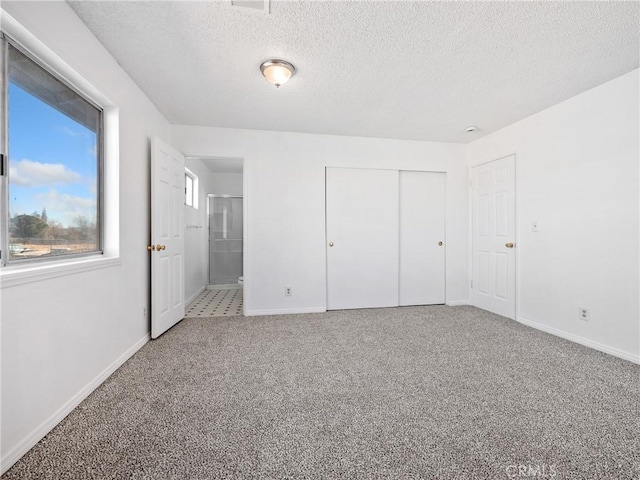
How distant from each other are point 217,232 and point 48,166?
4.29m

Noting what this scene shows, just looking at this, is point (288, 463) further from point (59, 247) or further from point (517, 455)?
point (59, 247)

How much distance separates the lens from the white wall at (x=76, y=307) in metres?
1.34

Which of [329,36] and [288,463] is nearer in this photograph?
[288,463]

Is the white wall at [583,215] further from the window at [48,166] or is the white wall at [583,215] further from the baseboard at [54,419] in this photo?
the window at [48,166]

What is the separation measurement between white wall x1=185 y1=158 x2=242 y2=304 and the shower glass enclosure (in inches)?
5.4

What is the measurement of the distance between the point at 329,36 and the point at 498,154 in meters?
2.81

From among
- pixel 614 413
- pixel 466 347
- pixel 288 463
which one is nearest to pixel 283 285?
pixel 466 347

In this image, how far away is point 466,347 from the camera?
8.63ft

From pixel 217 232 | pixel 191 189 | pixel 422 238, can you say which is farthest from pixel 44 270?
pixel 217 232

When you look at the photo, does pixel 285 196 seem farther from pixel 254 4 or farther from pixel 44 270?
pixel 44 270

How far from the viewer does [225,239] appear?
5961 millimetres

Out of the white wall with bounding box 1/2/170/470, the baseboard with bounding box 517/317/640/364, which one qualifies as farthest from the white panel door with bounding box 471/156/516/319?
the white wall with bounding box 1/2/170/470

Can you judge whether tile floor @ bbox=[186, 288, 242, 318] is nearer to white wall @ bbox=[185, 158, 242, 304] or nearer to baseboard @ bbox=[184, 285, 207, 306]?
baseboard @ bbox=[184, 285, 207, 306]

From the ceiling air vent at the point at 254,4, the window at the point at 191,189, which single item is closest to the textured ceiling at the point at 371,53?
the ceiling air vent at the point at 254,4
